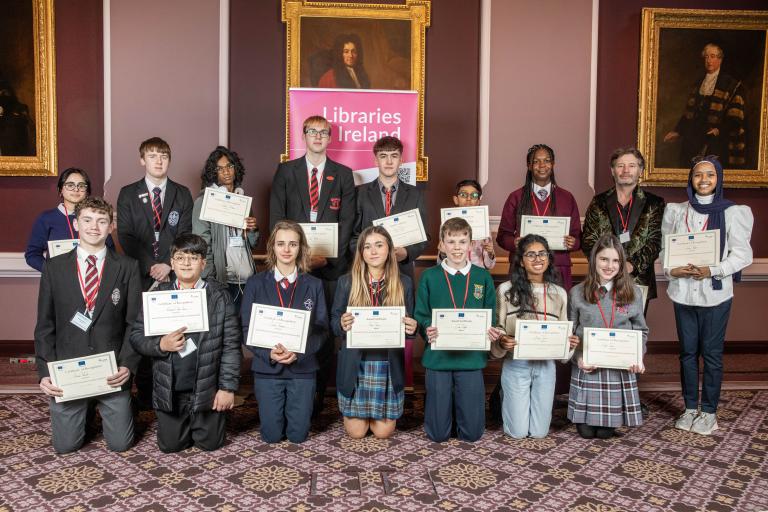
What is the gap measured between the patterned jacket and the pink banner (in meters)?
1.71

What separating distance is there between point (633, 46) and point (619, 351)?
3.84m

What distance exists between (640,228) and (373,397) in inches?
89.9

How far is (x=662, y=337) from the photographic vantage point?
639 centimetres

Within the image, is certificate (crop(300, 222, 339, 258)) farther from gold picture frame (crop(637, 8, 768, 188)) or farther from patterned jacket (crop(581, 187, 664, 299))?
gold picture frame (crop(637, 8, 768, 188))

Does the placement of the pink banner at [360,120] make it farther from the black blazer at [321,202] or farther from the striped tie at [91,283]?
the striped tie at [91,283]

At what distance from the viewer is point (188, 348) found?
3.62 m

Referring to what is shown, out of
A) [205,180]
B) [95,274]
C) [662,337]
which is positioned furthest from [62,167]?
[662,337]

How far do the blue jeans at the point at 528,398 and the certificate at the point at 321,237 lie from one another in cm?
155

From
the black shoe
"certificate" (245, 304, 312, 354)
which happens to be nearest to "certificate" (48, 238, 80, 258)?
"certificate" (245, 304, 312, 354)

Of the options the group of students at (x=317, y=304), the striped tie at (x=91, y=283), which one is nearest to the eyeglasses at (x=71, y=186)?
the group of students at (x=317, y=304)

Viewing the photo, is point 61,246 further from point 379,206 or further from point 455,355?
point 455,355

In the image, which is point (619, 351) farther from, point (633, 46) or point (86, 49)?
point (86, 49)

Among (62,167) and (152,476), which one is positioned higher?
(62,167)

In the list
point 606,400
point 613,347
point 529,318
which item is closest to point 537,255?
point 529,318
